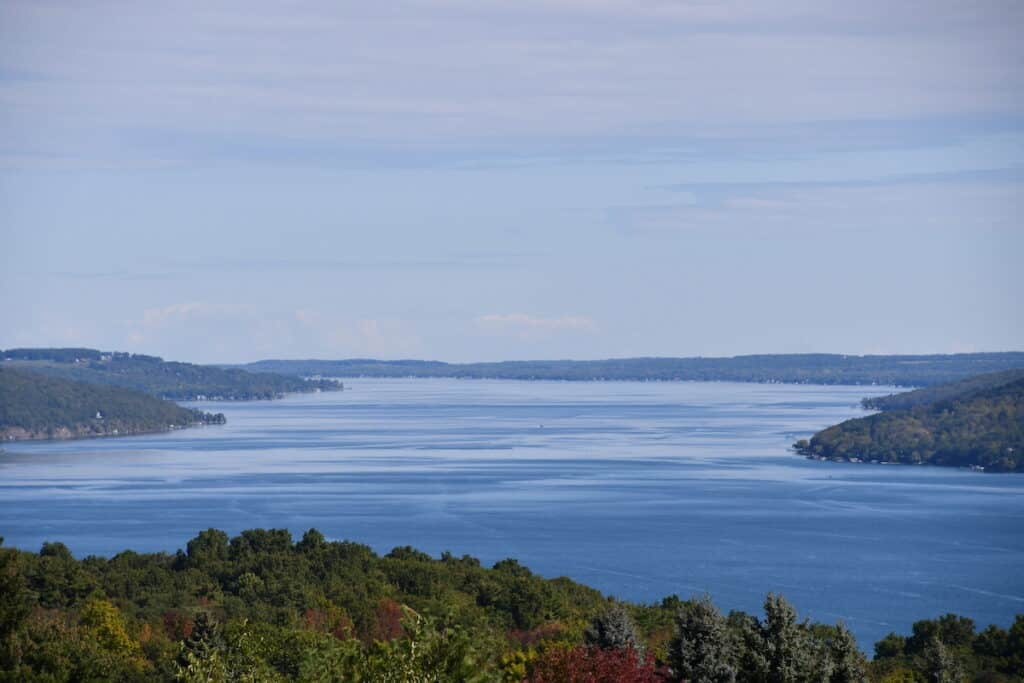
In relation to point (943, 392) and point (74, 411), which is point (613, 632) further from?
point (74, 411)

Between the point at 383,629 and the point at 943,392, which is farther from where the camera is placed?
the point at 943,392

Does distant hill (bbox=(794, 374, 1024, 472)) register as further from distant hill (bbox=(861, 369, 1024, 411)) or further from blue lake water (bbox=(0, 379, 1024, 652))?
distant hill (bbox=(861, 369, 1024, 411))

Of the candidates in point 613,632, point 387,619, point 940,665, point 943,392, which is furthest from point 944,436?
point 613,632

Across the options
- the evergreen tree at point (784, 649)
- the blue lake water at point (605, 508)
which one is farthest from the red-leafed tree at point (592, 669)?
the blue lake water at point (605, 508)

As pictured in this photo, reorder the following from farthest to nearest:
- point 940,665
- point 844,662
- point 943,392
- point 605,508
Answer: point 943,392 → point 605,508 → point 940,665 → point 844,662

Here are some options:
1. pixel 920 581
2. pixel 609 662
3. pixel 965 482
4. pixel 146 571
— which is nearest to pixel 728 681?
pixel 609 662

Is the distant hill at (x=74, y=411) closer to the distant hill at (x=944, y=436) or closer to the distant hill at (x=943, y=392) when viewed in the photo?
the distant hill at (x=943, y=392)
